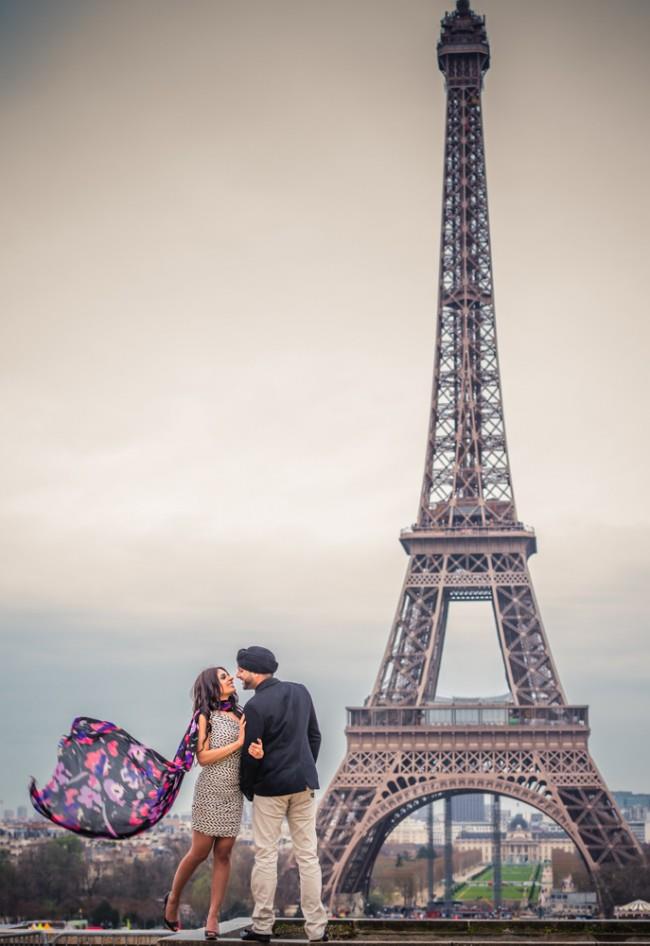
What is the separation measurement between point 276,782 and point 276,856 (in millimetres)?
553

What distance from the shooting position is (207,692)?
1105 cm

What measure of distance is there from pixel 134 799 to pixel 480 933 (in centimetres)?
336

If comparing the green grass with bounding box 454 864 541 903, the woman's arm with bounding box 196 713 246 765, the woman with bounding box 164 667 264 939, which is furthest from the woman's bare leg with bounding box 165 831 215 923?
the green grass with bounding box 454 864 541 903

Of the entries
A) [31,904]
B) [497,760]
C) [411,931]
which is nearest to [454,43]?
[497,760]

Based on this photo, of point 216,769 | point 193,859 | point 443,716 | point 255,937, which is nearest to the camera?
point 255,937

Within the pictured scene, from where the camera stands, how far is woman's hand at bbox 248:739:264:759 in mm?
10812

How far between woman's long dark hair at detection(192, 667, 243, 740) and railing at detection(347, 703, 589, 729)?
48146mm

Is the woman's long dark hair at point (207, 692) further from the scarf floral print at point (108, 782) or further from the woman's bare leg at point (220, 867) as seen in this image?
the woman's bare leg at point (220, 867)

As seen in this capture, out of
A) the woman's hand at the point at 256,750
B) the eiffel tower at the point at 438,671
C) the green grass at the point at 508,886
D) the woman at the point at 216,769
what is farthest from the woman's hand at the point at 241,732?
the green grass at the point at 508,886

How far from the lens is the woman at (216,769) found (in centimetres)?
1095

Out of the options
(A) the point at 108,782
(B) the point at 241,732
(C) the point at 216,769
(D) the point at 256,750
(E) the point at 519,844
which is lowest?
(A) the point at 108,782

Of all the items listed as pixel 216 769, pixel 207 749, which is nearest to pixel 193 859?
pixel 216 769

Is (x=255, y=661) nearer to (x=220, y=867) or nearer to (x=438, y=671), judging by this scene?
(x=220, y=867)

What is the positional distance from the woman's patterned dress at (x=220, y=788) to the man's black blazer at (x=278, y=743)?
109mm
